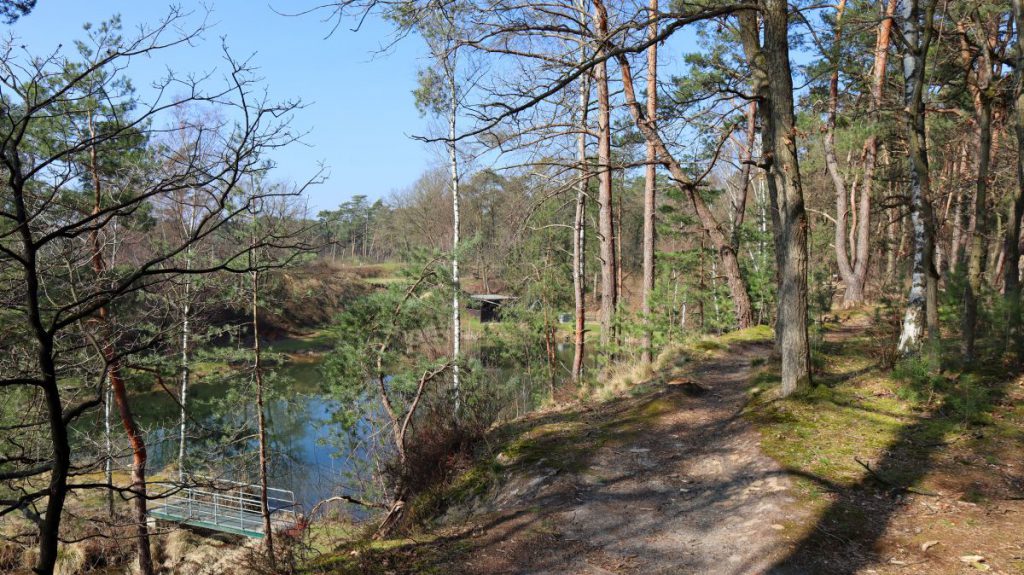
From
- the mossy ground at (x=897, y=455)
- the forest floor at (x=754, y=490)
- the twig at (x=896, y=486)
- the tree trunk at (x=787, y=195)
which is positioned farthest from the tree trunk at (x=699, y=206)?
the twig at (x=896, y=486)

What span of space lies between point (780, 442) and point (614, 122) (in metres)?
8.98

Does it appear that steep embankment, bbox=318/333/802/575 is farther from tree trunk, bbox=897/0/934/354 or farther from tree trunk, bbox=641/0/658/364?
tree trunk, bbox=641/0/658/364

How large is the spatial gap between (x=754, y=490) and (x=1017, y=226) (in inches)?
194

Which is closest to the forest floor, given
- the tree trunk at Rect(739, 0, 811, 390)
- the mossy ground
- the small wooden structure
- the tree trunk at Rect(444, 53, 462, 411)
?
the mossy ground

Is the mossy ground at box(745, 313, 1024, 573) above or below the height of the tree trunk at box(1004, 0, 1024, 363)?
below

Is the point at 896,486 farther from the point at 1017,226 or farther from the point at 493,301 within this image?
the point at 493,301

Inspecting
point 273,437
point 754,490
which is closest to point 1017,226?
point 754,490

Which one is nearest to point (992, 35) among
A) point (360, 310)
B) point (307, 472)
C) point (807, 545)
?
point (807, 545)

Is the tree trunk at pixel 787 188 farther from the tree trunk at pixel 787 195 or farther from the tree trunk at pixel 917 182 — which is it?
the tree trunk at pixel 917 182

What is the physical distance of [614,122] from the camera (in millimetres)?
13031

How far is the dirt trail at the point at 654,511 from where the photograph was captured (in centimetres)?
396

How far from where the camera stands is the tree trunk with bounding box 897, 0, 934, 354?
271 inches

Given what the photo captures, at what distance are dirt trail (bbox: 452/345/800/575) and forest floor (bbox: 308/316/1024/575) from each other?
0.02 meters

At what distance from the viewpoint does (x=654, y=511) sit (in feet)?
15.6
